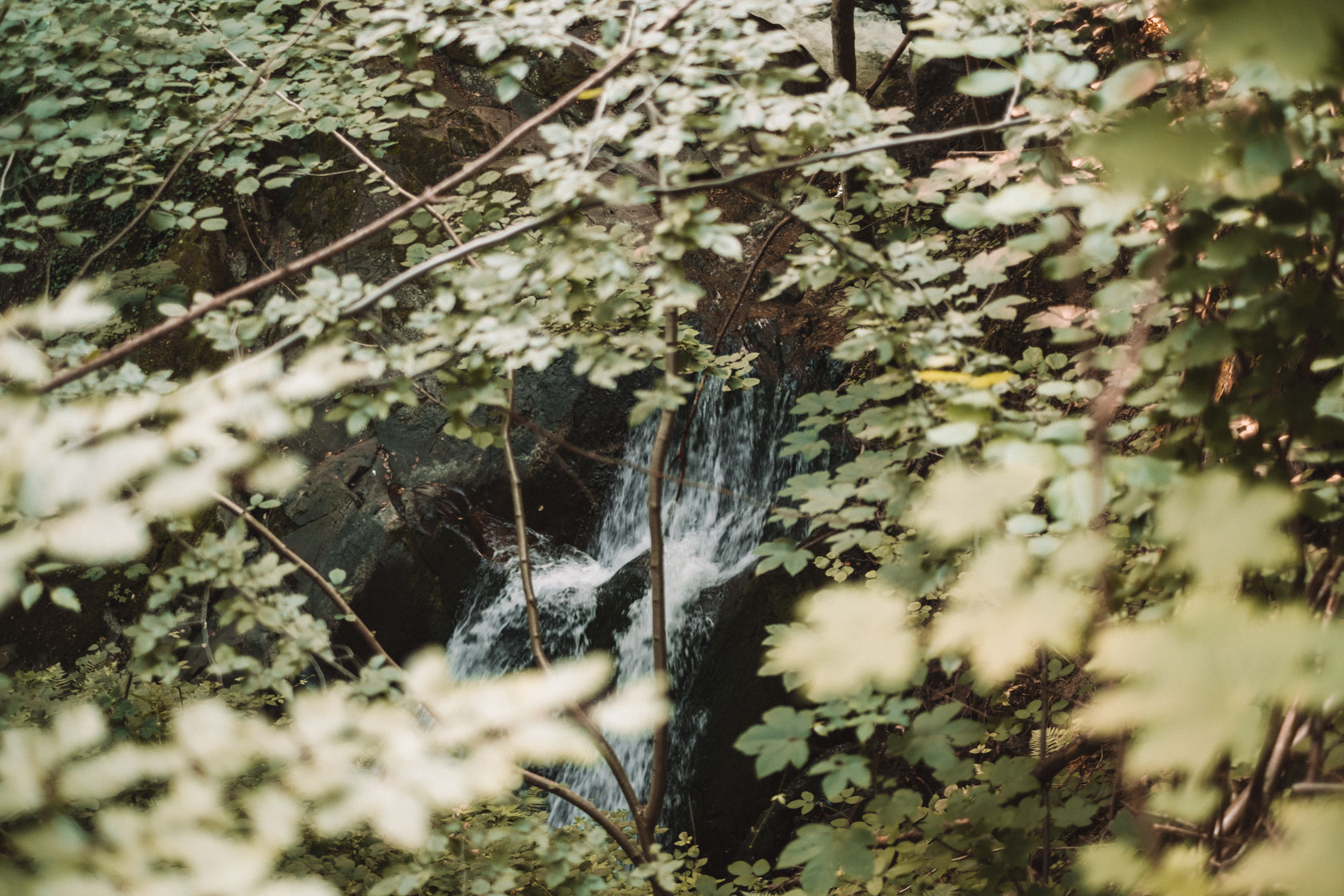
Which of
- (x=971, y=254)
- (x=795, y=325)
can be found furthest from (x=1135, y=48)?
(x=795, y=325)

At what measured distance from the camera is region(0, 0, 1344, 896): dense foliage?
748 millimetres

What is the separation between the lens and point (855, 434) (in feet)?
5.35

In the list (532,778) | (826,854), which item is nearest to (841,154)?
(826,854)

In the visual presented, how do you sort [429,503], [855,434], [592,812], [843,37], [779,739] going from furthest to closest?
[429,503] < [843,37] < [592,812] < [855,434] < [779,739]

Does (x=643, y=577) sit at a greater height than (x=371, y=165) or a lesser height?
lesser

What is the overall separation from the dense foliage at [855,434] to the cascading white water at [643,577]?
104 inches

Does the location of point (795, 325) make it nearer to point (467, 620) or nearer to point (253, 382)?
point (467, 620)

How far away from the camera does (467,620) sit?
5723 mm

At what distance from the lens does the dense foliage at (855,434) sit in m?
0.75

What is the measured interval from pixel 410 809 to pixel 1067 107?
4.48ft

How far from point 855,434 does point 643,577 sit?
3754 mm

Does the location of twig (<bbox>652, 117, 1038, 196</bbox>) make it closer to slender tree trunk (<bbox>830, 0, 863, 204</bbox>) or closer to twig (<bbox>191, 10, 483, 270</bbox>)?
twig (<bbox>191, 10, 483, 270</bbox>)

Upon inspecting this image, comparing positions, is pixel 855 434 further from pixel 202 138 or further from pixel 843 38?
pixel 843 38

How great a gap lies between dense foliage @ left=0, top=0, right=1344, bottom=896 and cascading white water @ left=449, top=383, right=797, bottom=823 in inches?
104
